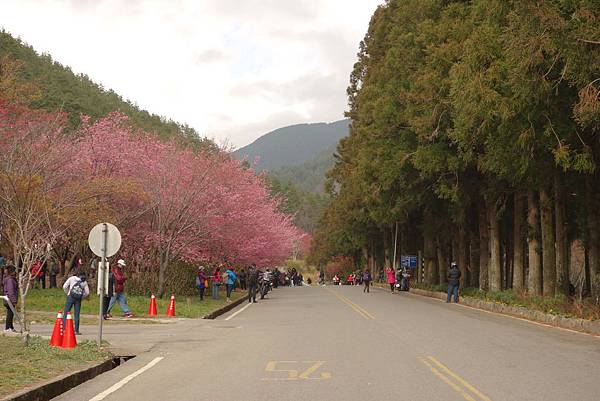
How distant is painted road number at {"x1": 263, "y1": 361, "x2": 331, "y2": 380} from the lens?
439 inches

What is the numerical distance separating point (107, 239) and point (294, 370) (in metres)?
4.90

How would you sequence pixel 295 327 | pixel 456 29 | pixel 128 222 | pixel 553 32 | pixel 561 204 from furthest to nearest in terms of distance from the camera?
pixel 128 222 < pixel 456 29 < pixel 561 204 < pixel 295 327 < pixel 553 32

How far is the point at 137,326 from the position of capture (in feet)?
70.6

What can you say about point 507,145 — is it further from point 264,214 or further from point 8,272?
point 264,214

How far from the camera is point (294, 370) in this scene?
471 inches

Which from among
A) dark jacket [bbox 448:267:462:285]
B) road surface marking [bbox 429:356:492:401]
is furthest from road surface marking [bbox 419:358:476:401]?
dark jacket [bbox 448:267:462:285]

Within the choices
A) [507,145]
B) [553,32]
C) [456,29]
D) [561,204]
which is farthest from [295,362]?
[456,29]

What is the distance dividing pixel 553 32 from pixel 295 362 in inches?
379

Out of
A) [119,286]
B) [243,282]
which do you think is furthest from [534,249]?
[243,282]

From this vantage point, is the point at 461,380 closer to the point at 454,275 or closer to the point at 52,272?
the point at 454,275

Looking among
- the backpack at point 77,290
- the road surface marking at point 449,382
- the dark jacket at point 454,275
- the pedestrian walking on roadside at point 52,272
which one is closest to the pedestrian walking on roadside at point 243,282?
the pedestrian walking on roadside at point 52,272

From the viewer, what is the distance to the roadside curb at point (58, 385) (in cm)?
902

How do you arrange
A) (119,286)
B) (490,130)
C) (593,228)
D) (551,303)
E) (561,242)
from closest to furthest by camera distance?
(490,130) < (551,303) < (119,286) < (593,228) < (561,242)

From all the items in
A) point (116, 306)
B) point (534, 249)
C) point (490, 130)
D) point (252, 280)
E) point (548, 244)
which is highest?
point (490, 130)
